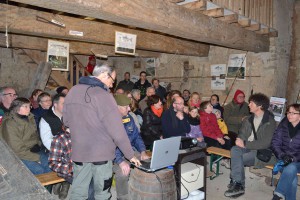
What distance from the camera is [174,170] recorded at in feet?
11.1

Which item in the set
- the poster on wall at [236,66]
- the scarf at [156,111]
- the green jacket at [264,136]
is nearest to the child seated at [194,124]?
the scarf at [156,111]

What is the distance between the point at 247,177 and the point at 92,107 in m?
3.47

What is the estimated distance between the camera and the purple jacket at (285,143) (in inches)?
148

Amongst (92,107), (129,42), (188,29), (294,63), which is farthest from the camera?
(294,63)

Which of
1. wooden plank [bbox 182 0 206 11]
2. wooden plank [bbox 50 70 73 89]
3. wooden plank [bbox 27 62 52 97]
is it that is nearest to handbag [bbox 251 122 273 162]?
wooden plank [bbox 182 0 206 11]

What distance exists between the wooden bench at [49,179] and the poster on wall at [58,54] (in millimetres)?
3348

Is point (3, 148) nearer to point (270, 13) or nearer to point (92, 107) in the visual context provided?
point (92, 107)

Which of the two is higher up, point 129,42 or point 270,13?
point 270,13

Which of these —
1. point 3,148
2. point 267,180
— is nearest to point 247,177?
point 267,180

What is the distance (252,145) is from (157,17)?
245 cm

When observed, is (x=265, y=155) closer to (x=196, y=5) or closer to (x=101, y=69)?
(x=196, y=5)

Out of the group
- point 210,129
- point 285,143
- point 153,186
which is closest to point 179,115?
point 210,129

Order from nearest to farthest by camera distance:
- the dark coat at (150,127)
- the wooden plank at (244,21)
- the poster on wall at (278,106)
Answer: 1. the dark coat at (150,127)
2. the wooden plank at (244,21)
3. the poster on wall at (278,106)

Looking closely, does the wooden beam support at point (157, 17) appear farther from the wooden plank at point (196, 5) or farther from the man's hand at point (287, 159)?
the man's hand at point (287, 159)
